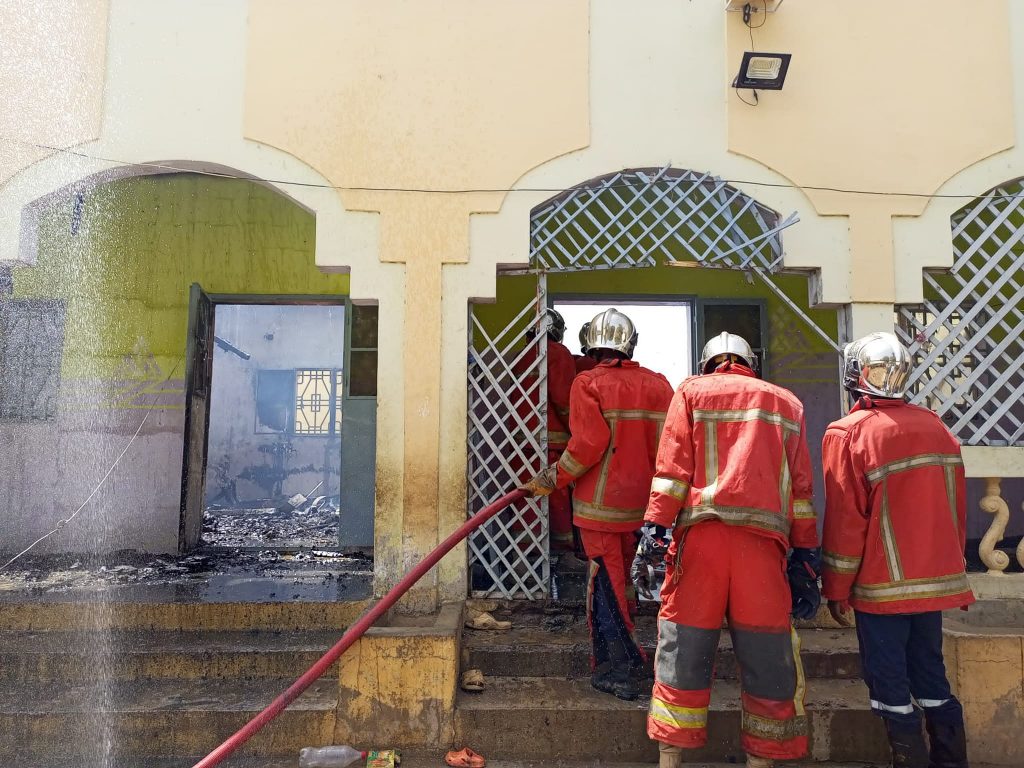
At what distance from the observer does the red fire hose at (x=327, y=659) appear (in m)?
3.16

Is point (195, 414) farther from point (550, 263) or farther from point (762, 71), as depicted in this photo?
point (762, 71)

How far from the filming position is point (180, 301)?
725 centimetres

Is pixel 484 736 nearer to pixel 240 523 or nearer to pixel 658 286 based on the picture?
pixel 658 286

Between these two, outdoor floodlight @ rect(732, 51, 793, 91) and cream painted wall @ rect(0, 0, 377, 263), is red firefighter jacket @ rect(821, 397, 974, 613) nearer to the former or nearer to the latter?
outdoor floodlight @ rect(732, 51, 793, 91)

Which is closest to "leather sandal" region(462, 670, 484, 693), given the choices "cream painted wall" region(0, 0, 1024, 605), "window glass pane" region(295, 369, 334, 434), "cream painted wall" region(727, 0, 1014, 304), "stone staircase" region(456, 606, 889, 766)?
"stone staircase" region(456, 606, 889, 766)

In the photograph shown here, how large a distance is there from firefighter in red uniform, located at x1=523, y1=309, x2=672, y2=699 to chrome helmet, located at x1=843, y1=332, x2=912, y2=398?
43.7 inches

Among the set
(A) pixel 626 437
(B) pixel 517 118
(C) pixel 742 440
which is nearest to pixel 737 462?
(C) pixel 742 440

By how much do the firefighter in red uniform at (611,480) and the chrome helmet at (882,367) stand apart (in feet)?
3.65

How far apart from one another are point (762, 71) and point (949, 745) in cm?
416

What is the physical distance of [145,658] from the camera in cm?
420

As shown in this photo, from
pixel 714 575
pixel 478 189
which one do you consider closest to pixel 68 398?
pixel 478 189

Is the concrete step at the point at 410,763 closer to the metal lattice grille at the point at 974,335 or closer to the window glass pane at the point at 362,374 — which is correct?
the metal lattice grille at the point at 974,335

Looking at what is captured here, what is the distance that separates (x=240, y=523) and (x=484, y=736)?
26.0 ft

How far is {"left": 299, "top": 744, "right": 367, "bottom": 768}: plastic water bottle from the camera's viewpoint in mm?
3475
